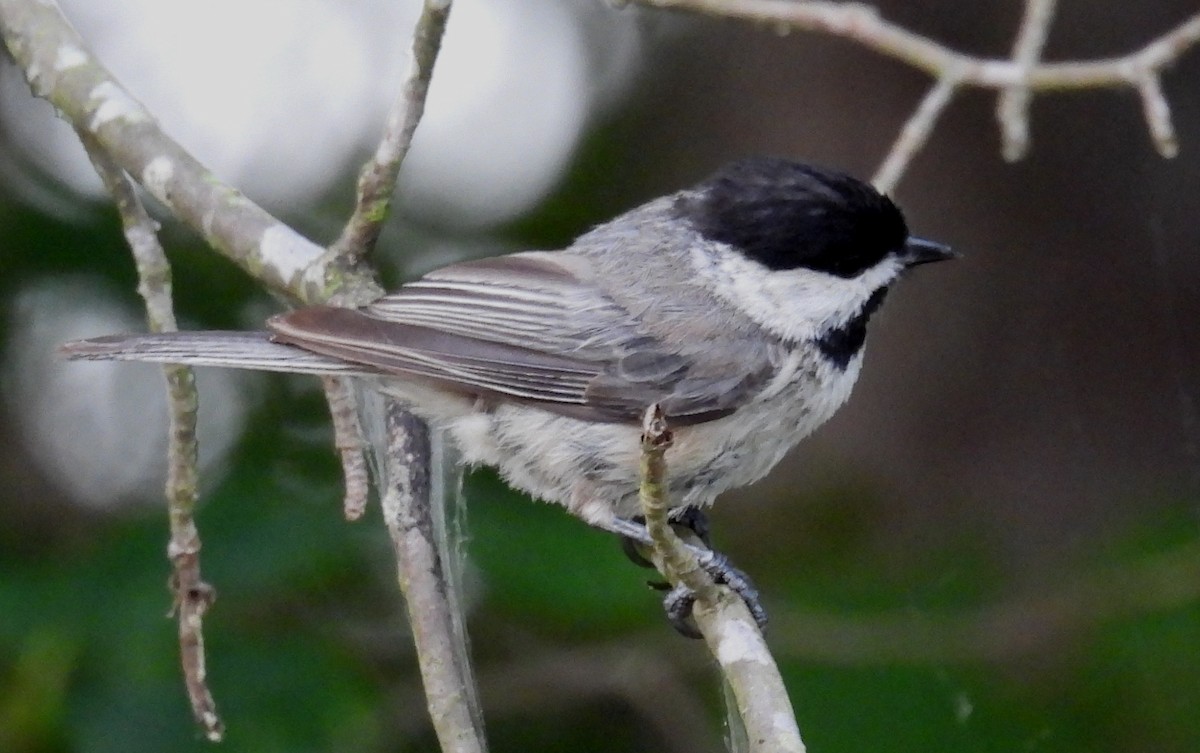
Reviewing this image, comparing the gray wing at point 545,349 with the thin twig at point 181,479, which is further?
the gray wing at point 545,349

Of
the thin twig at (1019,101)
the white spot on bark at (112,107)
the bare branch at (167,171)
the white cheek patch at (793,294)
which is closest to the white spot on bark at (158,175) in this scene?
the bare branch at (167,171)

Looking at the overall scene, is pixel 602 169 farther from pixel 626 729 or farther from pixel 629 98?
pixel 626 729

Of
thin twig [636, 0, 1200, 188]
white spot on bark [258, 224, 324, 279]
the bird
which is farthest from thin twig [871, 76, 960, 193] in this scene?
white spot on bark [258, 224, 324, 279]

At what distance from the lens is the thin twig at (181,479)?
7.56 feet

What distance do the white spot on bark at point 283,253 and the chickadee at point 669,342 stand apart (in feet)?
0.62

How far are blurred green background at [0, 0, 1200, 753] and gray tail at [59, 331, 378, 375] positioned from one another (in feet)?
2.22

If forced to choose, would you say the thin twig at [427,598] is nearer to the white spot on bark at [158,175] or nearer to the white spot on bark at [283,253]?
the white spot on bark at [283,253]

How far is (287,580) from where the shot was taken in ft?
9.53

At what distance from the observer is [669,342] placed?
100 inches

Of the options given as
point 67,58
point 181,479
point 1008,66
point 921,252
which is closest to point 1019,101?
point 1008,66

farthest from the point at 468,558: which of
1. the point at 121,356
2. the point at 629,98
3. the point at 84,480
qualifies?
the point at 629,98

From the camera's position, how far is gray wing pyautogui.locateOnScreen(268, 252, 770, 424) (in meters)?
2.44

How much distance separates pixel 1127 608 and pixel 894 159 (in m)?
1.47

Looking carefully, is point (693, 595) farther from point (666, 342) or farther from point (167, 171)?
point (167, 171)
